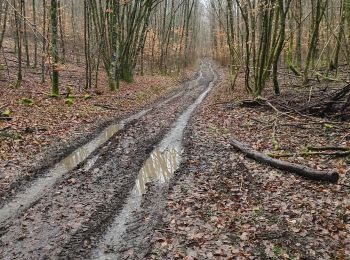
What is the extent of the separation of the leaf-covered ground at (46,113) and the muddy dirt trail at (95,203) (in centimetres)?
108

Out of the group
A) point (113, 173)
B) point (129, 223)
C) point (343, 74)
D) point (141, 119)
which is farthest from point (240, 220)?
point (343, 74)

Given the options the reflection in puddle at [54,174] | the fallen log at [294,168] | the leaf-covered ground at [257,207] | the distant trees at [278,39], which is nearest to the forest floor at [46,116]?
the reflection in puddle at [54,174]

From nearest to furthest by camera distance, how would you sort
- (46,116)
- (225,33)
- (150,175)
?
(150,175)
(46,116)
(225,33)

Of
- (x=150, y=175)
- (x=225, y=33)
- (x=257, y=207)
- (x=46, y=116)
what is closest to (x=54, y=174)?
(x=150, y=175)

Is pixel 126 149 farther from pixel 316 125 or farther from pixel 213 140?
pixel 316 125

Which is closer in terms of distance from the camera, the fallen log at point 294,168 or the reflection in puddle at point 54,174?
the reflection in puddle at point 54,174

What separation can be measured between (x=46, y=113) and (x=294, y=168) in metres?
11.0

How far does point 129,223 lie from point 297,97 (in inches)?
495

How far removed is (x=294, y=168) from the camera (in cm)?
908

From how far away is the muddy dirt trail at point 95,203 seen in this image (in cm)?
638

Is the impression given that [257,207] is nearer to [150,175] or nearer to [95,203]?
[150,175]

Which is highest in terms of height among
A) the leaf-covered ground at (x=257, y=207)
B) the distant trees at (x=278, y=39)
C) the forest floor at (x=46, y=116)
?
the distant trees at (x=278, y=39)

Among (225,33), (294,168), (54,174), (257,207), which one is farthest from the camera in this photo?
(225,33)

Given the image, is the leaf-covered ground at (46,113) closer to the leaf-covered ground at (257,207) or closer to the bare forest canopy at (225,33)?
the bare forest canopy at (225,33)
